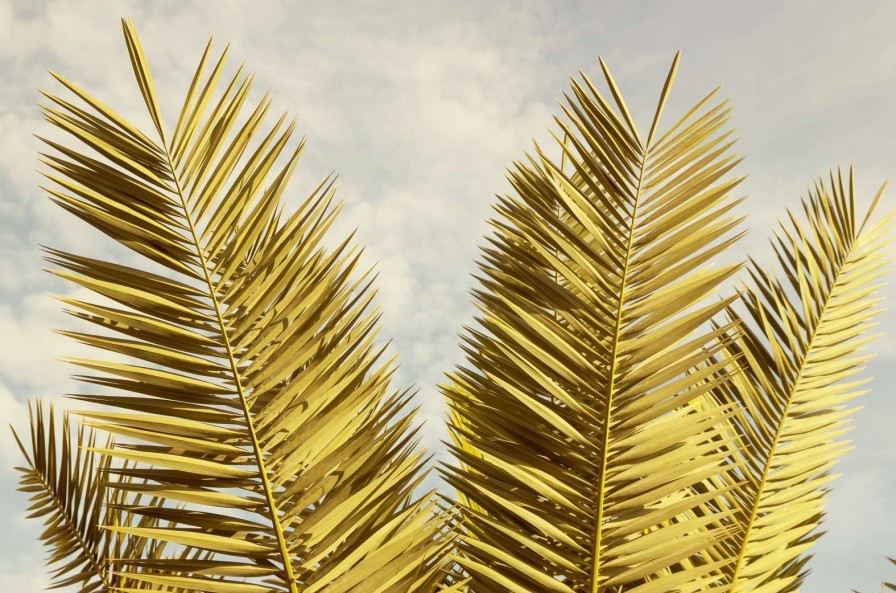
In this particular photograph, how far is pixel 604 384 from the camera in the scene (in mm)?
1493

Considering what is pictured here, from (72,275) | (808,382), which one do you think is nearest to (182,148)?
(72,275)

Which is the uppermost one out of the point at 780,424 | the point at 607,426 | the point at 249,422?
the point at 249,422

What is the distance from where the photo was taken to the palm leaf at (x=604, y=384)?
1.43 m

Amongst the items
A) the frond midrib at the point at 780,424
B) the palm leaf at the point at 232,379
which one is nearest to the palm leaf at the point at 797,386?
the frond midrib at the point at 780,424

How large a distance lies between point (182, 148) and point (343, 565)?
834 mm

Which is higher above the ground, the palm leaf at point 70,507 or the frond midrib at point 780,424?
the palm leaf at point 70,507

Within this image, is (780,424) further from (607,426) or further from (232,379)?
(232,379)

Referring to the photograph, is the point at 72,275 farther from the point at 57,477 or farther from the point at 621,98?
the point at 57,477

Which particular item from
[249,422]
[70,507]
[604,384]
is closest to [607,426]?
[604,384]

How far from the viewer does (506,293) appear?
155cm

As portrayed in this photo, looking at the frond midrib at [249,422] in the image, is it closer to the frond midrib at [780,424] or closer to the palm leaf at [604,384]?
the palm leaf at [604,384]

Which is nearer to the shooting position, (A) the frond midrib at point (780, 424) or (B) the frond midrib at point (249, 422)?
(B) the frond midrib at point (249, 422)

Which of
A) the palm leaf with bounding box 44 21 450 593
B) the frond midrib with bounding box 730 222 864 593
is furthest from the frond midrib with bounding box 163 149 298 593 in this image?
the frond midrib with bounding box 730 222 864 593

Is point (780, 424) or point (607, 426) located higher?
point (607, 426)
